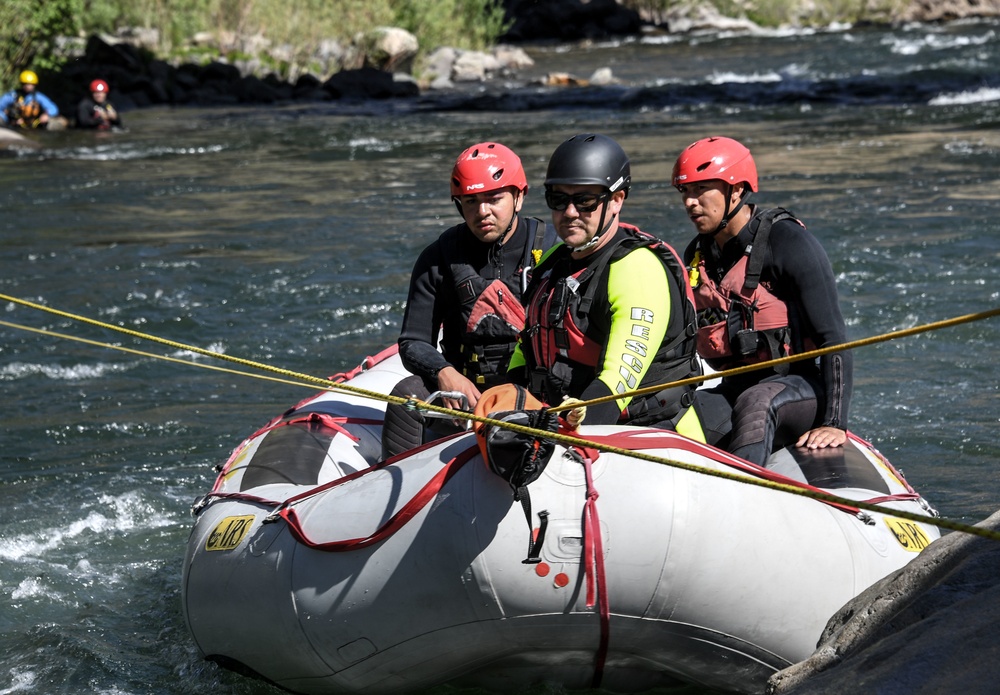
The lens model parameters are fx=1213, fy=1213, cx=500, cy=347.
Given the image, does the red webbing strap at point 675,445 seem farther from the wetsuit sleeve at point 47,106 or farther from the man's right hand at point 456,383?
the wetsuit sleeve at point 47,106

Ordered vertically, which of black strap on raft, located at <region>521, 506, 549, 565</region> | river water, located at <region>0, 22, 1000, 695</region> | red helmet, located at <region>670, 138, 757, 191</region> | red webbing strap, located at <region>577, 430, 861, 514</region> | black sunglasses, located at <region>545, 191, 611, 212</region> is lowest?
river water, located at <region>0, 22, 1000, 695</region>

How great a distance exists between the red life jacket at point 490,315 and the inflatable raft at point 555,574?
1136 millimetres

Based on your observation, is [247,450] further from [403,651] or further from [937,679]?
[937,679]

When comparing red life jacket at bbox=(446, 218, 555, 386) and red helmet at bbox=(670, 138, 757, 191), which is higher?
red helmet at bbox=(670, 138, 757, 191)

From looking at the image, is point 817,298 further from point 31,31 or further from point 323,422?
point 31,31

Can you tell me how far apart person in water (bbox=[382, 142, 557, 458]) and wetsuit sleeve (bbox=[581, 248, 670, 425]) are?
869 millimetres

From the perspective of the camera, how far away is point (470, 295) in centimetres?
459

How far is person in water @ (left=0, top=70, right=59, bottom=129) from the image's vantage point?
18906 millimetres

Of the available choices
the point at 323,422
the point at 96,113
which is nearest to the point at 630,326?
the point at 323,422

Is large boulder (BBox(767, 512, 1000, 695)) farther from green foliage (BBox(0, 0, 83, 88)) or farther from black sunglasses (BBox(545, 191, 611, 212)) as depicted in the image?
green foliage (BBox(0, 0, 83, 88))

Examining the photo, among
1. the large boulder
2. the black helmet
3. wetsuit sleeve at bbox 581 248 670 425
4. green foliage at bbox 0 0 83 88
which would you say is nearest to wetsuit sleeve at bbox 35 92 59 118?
green foliage at bbox 0 0 83 88

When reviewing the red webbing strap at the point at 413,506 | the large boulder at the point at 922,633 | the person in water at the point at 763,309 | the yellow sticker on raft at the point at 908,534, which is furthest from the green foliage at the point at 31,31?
the large boulder at the point at 922,633

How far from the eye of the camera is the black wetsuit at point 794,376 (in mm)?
4129

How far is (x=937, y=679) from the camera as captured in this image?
2410mm
